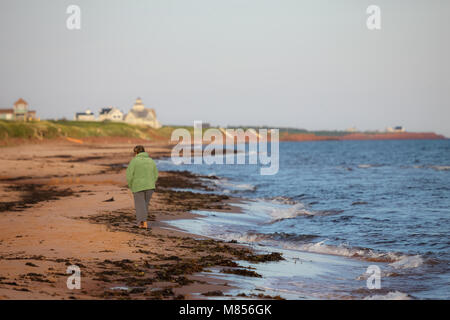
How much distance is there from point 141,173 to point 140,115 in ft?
536

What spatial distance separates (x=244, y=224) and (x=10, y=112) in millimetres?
124252

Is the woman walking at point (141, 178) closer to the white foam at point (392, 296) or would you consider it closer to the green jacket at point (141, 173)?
the green jacket at point (141, 173)

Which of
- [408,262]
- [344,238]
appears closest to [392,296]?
[408,262]

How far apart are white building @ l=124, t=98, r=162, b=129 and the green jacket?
16043cm

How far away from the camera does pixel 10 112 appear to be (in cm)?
12756

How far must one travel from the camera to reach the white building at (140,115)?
172000mm

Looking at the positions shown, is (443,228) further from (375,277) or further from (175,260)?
(175,260)

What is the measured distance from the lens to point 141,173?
13.0 metres

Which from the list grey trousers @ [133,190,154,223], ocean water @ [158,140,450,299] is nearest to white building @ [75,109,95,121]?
ocean water @ [158,140,450,299]

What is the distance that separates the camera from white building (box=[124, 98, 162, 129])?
172m

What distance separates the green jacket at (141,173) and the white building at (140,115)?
160433 mm

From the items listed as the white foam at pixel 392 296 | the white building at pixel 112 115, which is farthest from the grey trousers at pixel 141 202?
the white building at pixel 112 115

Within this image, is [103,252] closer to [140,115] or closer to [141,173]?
[141,173]
